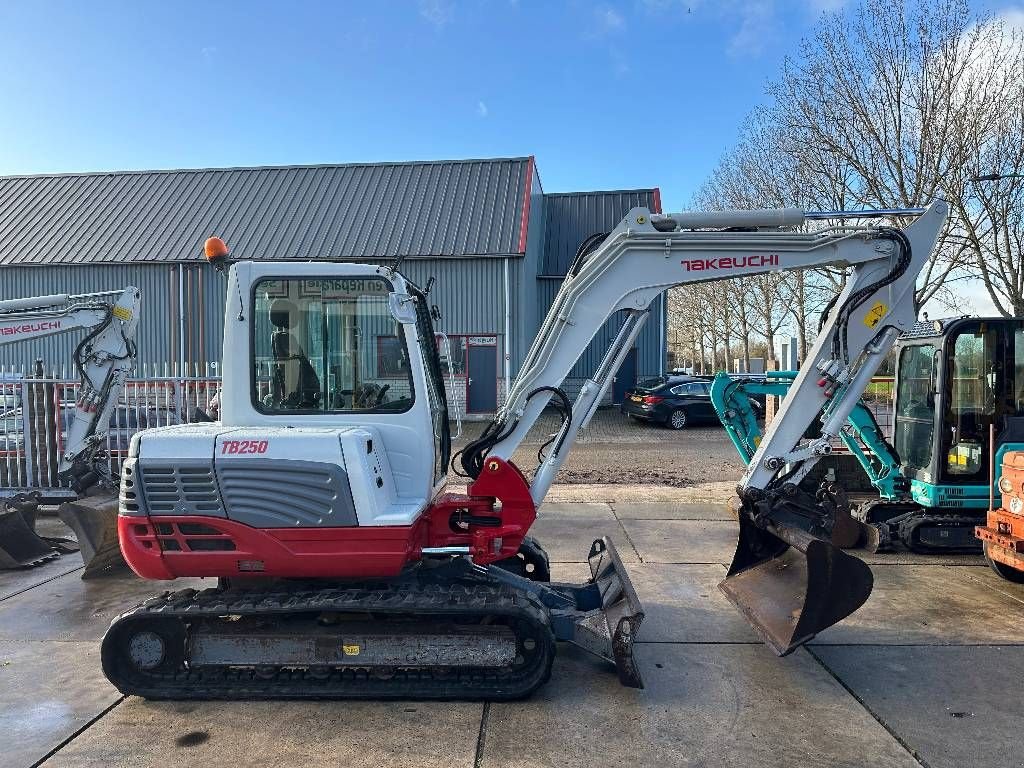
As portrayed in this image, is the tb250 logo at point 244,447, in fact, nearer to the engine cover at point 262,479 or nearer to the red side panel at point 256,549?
the engine cover at point 262,479

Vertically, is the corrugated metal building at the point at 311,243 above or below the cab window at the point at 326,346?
above

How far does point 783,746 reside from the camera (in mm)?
3699

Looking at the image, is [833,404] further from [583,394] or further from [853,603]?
[583,394]

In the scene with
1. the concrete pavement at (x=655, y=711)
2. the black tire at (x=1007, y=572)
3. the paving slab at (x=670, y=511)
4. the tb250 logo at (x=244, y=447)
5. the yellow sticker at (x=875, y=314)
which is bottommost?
the concrete pavement at (x=655, y=711)

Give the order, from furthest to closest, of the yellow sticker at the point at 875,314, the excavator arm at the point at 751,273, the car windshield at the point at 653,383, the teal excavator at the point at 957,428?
the car windshield at the point at 653,383, the teal excavator at the point at 957,428, the yellow sticker at the point at 875,314, the excavator arm at the point at 751,273

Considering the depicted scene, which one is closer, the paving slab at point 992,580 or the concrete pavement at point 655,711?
the concrete pavement at point 655,711

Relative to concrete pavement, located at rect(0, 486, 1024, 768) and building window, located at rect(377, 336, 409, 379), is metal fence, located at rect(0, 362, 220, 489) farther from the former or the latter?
building window, located at rect(377, 336, 409, 379)

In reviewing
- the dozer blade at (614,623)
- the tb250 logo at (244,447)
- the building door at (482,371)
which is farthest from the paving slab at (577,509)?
the building door at (482,371)

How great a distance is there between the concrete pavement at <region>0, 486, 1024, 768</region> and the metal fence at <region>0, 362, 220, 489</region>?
15.3 ft

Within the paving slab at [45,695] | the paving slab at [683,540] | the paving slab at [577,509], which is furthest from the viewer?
the paving slab at [577,509]

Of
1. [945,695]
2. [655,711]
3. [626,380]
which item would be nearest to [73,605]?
[655,711]

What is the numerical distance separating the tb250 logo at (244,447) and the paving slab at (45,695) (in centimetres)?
173

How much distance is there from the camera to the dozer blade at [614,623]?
13.7 feet

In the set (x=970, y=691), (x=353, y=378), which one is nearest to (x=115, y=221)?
(x=353, y=378)
